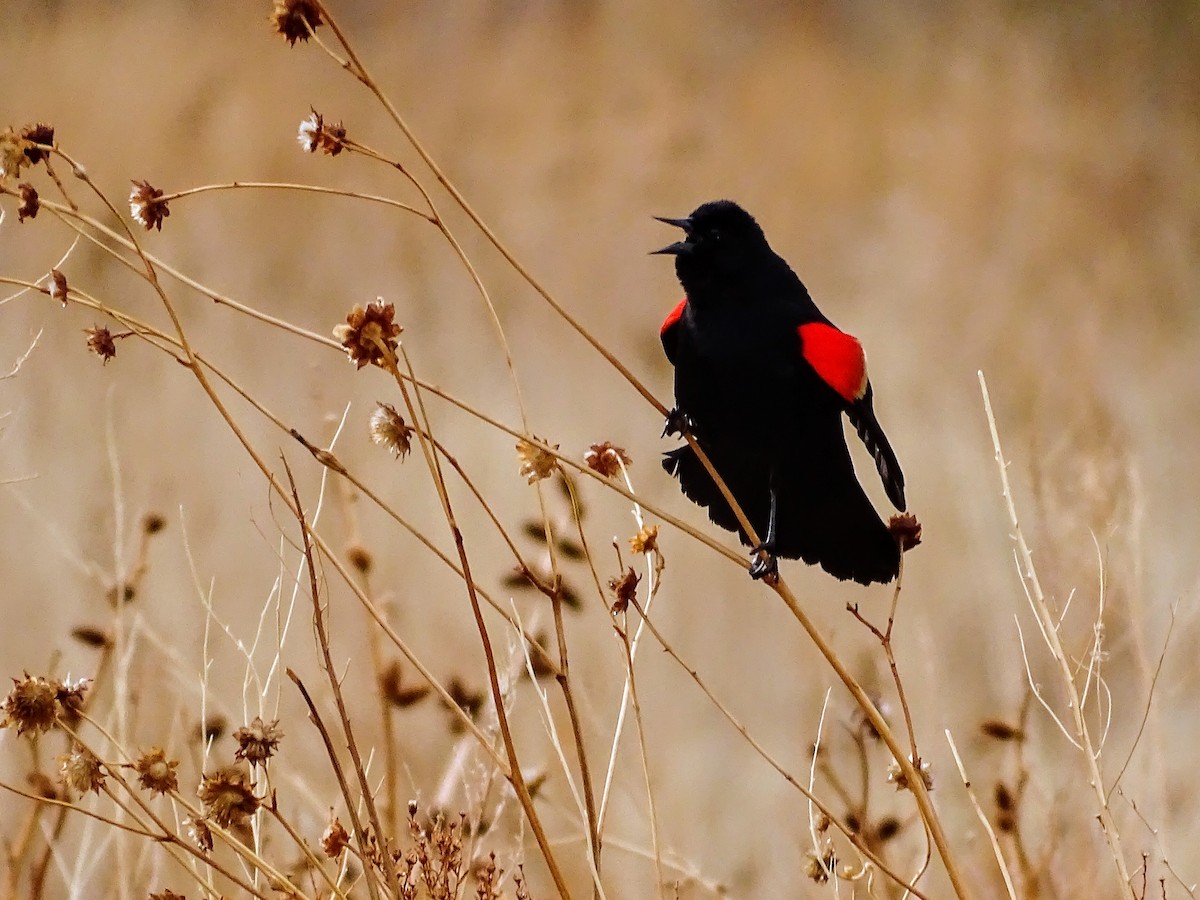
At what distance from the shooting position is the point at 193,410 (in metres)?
2.00

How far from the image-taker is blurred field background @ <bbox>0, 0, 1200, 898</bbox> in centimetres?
182

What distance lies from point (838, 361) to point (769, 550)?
162mm

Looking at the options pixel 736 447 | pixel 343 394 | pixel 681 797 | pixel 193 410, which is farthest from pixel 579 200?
pixel 736 447

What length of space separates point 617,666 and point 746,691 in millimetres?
227

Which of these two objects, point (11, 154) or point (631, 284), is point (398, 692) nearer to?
point (11, 154)

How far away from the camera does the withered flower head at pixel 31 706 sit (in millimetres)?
516

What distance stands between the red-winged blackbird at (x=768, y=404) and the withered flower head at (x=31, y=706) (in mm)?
418

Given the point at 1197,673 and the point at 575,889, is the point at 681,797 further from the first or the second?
the point at 1197,673

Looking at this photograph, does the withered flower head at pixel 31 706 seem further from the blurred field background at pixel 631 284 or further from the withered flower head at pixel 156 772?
the blurred field background at pixel 631 284

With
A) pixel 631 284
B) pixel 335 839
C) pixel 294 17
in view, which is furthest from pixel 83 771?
pixel 631 284

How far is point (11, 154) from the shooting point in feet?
→ 1.73

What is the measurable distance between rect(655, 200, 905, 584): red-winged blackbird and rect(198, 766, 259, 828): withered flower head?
1.19ft

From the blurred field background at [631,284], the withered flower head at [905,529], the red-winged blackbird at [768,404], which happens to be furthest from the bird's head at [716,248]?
the blurred field background at [631,284]

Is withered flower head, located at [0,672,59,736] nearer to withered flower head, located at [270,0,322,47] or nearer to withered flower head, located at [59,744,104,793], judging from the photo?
withered flower head, located at [59,744,104,793]
